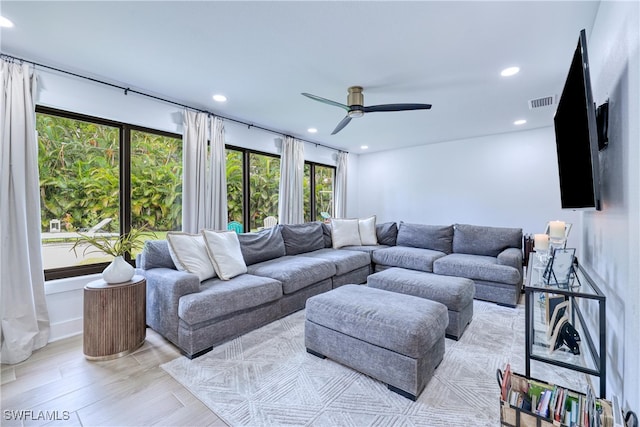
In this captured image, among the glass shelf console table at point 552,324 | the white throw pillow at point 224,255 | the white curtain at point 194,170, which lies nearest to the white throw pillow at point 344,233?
the white throw pillow at point 224,255

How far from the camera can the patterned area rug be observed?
1551mm

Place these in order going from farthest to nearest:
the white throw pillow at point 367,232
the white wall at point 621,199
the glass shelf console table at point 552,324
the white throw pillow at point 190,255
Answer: the white throw pillow at point 367,232
the white throw pillow at point 190,255
the glass shelf console table at point 552,324
the white wall at point 621,199

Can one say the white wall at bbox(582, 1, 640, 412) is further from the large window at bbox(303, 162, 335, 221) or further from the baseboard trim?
the large window at bbox(303, 162, 335, 221)

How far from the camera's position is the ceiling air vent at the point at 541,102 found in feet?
10.2

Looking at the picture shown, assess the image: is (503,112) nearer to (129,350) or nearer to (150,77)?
(150,77)

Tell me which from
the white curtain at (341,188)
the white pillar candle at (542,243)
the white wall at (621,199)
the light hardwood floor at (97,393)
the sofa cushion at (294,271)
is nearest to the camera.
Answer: the white wall at (621,199)

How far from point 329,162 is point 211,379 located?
4.79m

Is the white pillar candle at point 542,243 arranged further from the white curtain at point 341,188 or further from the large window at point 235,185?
the white curtain at point 341,188

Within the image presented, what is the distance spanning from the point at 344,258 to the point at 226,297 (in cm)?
186

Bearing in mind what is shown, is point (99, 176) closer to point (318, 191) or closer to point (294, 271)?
point (294, 271)

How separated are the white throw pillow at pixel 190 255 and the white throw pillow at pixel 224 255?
67 millimetres

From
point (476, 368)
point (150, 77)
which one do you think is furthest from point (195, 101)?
point (476, 368)

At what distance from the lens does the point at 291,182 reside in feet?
15.7

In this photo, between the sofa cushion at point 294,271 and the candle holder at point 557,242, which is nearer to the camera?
the candle holder at point 557,242
